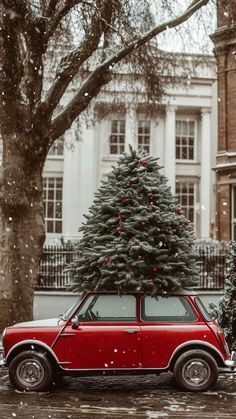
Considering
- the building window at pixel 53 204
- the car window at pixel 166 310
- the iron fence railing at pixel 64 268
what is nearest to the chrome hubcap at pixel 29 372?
the car window at pixel 166 310

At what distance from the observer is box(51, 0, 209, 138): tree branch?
1409 centimetres

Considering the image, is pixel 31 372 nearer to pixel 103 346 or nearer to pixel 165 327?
pixel 103 346

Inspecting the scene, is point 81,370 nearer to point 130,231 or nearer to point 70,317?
point 70,317

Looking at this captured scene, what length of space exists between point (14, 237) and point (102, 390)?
5016 mm

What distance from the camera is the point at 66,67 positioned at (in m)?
13.8

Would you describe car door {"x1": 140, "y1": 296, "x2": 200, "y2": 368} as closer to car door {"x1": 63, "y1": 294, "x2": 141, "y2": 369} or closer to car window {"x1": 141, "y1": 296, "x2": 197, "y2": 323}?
car window {"x1": 141, "y1": 296, "x2": 197, "y2": 323}

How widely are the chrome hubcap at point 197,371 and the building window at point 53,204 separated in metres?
31.8

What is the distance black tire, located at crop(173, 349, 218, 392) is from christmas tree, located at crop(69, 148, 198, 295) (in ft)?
3.10

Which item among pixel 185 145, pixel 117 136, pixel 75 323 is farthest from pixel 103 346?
pixel 185 145

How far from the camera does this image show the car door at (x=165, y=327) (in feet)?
30.5

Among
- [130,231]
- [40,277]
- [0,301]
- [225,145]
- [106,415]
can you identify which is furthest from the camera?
[225,145]

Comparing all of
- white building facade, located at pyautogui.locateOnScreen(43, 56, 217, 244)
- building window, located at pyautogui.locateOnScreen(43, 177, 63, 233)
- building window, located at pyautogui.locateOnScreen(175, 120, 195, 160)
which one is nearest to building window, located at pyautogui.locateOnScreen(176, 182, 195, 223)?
white building facade, located at pyautogui.locateOnScreen(43, 56, 217, 244)

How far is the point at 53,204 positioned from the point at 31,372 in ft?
106

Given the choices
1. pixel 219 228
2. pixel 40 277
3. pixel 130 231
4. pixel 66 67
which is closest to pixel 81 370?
pixel 130 231
